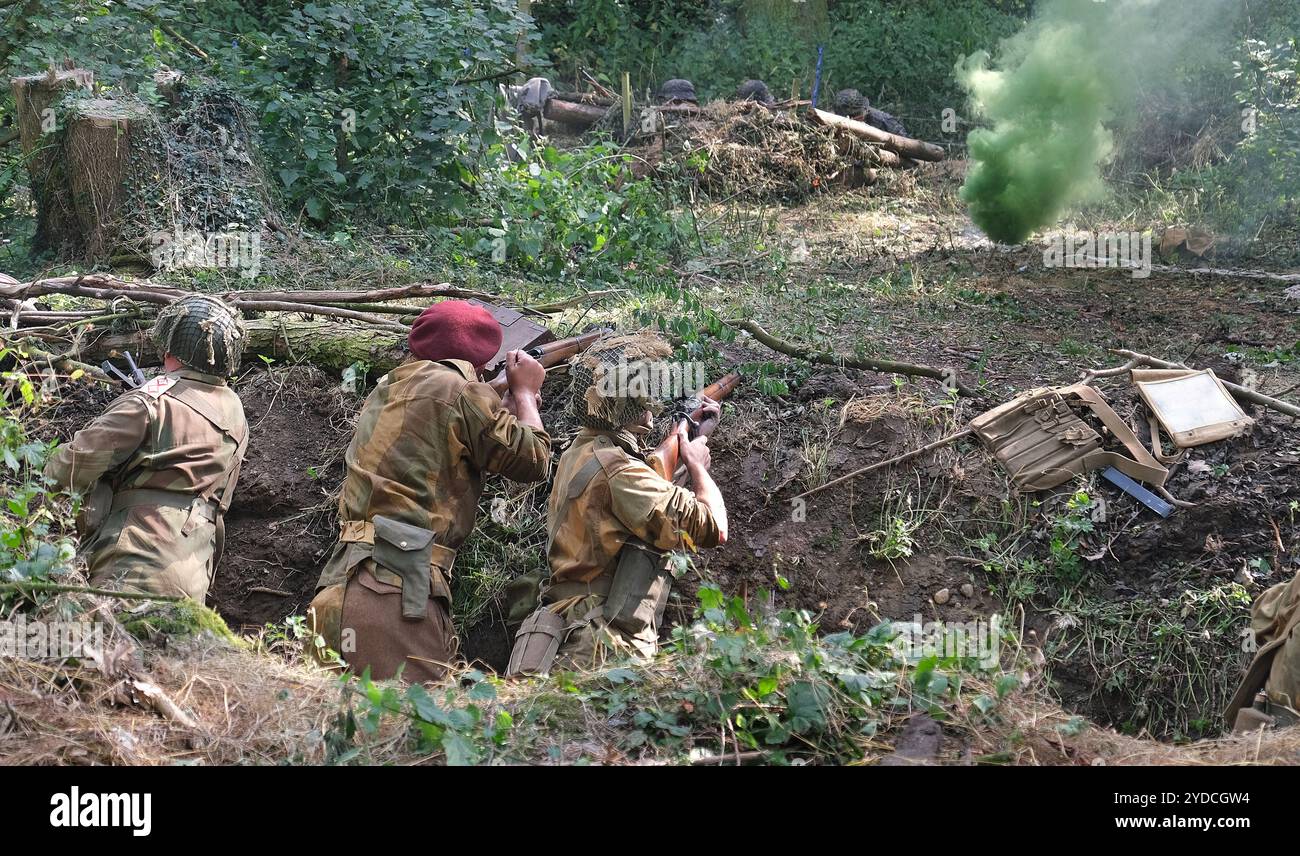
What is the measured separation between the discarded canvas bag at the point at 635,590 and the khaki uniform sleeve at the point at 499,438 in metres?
0.60

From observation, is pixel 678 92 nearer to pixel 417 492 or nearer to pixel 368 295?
pixel 368 295

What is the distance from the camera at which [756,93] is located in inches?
527

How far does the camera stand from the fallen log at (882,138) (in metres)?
12.6

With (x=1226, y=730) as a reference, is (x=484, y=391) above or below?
above

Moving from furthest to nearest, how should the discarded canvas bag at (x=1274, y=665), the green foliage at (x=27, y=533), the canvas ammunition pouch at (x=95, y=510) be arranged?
the canvas ammunition pouch at (x=95, y=510), the discarded canvas bag at (x=1274, y=665), the green foliage at (x=27, y=533)

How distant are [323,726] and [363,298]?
3728mm

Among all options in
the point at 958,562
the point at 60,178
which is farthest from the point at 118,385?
the point at 958,562

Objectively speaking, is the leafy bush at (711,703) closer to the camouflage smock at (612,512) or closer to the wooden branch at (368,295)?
the camouflage smock at (612,512)

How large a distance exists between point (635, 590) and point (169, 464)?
7.19 feet

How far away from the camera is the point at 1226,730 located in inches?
175

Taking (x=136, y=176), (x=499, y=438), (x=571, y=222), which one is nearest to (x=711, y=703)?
(x=499, y=438)

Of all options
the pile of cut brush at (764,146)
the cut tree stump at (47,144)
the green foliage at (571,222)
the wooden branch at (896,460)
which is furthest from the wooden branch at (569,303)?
the pile of cut brush at (764,146)
